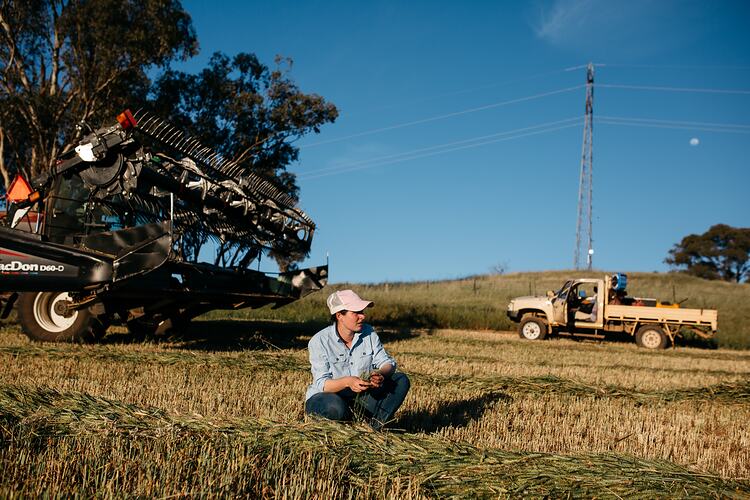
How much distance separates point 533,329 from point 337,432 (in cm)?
1765

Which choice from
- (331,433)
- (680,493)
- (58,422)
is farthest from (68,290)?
(680,493)

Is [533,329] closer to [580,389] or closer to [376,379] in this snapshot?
[580,389]

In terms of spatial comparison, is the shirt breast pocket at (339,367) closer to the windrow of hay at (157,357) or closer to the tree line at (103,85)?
the windrow of hay at (157,357)

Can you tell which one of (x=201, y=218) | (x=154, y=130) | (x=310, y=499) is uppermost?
(x=154, y=130)

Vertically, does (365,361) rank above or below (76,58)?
below

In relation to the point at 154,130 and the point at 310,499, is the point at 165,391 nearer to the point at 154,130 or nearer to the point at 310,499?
the point at 310,499

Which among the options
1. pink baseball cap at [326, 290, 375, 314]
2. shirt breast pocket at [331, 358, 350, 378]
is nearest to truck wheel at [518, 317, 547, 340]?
shirt breast pocket at [331, 358, 350, 378]

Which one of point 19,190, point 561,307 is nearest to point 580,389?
point 19,190

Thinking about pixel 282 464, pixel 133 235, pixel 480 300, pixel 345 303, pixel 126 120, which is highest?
pixel 126 120

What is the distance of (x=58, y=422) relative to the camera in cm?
438

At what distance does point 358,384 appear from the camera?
4.93m

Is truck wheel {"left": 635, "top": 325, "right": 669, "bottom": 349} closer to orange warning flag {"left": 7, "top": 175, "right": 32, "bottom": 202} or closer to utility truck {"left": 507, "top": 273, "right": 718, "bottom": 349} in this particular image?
utility truck {"left": 507, "top": 273, "right": 718, "bottom": 349}

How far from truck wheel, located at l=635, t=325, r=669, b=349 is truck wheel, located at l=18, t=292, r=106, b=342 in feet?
49.1

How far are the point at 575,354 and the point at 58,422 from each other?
13309mm
